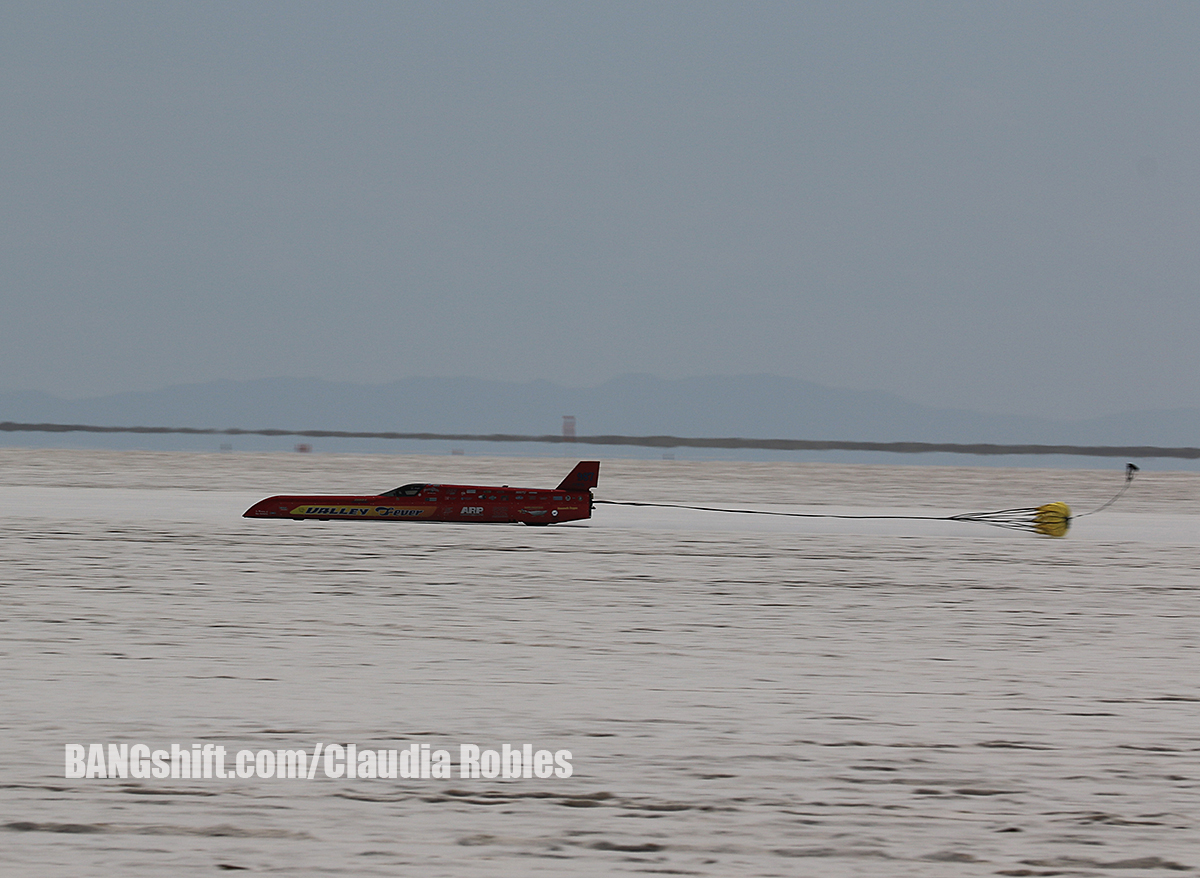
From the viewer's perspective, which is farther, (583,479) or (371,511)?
(583,479)

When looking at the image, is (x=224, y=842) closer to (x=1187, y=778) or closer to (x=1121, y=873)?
(x=1121, y=873)

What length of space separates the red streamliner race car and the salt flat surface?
2.16 feet

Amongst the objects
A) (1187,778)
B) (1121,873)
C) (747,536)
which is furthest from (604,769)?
(747,536)

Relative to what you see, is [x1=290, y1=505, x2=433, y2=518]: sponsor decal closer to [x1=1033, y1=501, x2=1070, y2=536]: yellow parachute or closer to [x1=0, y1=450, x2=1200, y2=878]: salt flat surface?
[x1=0, y1=450, x2=1200, y2=878]: salt flat surface

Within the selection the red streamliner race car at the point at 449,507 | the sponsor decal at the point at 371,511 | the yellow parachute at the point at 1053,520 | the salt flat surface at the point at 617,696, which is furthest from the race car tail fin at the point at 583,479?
the yellow parachute at the point at 1053,520

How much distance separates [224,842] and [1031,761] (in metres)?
4.86

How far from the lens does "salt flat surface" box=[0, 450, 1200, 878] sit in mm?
5859

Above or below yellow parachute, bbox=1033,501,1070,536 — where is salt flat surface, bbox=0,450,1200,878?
below

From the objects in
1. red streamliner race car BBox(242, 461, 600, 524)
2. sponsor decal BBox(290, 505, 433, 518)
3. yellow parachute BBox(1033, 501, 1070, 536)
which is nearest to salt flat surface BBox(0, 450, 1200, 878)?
sponsor decal BBox(290, 505, 433, 518)

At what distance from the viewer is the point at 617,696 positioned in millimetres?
8875

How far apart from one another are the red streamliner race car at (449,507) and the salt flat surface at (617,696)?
66 centimetres

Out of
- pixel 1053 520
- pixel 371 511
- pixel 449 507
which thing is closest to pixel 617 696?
pixel 449 507

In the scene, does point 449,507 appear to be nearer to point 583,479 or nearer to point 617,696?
point 583,479

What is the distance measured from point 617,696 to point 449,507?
1175cm
